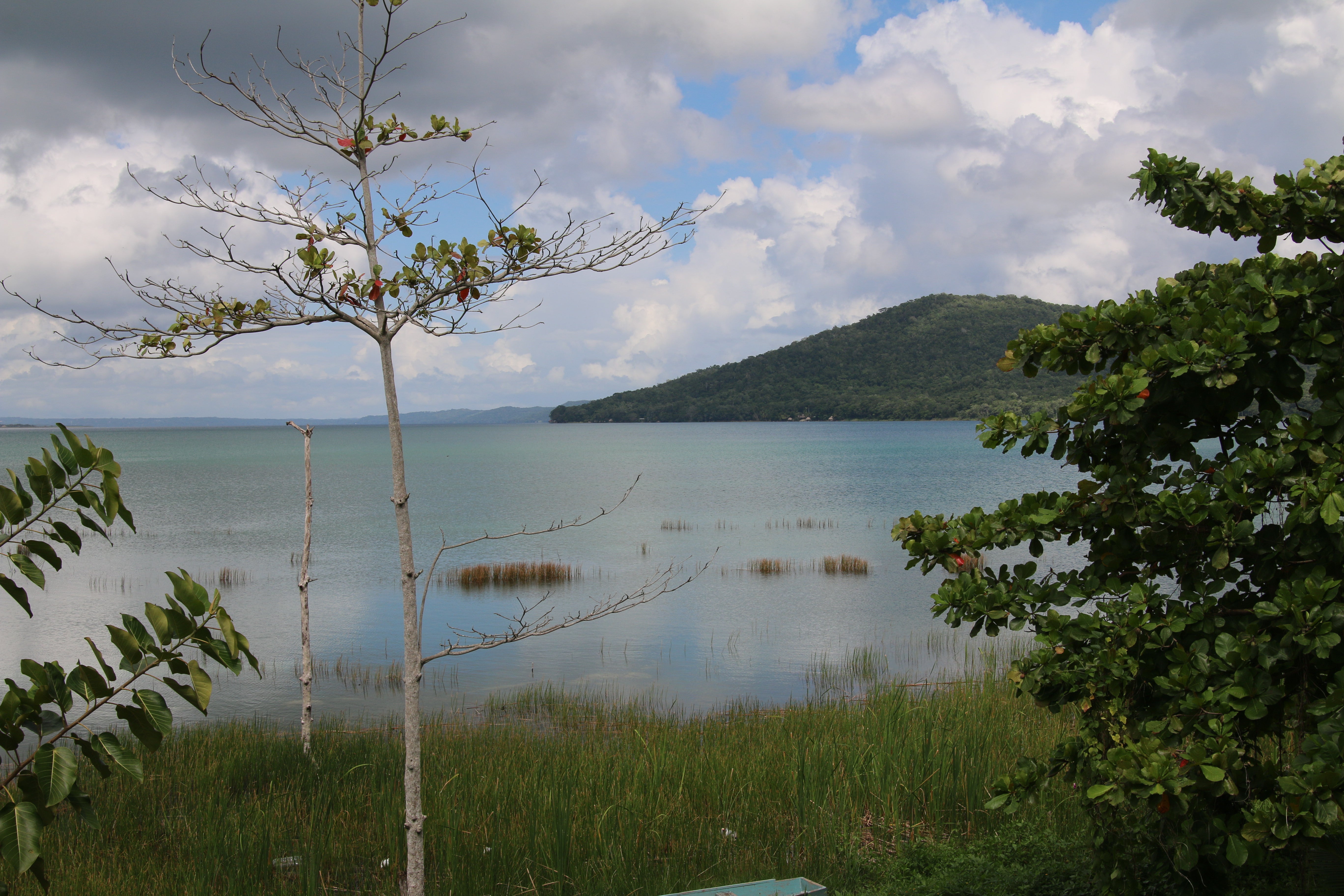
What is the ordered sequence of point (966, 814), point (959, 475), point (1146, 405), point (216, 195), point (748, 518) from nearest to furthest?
1. point (1146, 405)
2. point (216, 195)
3. point (966, 814)
4. point (748, 518)
5. point (959, 475)

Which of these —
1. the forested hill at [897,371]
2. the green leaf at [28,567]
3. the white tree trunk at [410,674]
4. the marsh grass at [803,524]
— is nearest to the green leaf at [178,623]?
the green leaf at [28,567]

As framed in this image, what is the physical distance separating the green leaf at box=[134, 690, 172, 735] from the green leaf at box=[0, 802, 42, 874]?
0.30 meters

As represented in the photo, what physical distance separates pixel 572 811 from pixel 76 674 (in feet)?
16.2

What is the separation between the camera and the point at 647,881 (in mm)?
5816

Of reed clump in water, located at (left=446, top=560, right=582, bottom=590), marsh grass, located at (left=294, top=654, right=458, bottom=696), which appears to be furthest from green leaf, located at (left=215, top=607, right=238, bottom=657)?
reed clump in water, located at (left=446, top=560, right=582, bottom=590)

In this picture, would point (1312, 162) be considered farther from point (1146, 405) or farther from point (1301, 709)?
point (1301, 709)

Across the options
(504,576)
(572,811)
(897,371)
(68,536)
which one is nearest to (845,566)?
(504,576)

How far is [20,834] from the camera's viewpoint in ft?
6.66

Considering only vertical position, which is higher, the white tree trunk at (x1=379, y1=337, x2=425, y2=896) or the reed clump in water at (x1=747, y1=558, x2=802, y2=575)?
the white tree trunk at (x1=379, y1=337, x2=425, y2=896)

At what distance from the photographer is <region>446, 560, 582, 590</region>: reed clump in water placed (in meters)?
23.6

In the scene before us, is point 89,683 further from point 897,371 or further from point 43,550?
point 897,371

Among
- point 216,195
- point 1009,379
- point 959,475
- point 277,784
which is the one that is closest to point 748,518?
point 959,475

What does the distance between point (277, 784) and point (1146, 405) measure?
24.8ft

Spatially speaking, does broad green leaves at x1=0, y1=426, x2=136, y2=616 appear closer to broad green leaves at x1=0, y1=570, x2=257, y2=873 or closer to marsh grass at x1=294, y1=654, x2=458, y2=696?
broad green leaves at x1=0, y1=570, x2=257, y2=873
